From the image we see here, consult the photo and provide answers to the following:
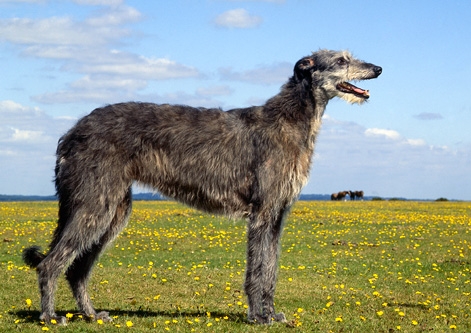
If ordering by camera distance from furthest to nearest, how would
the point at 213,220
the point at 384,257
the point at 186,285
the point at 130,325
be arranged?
1. the point at 213,220
2. the point at 384,257
3. the point at 186,285
4. the point at 130,325

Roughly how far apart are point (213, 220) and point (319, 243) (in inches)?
379

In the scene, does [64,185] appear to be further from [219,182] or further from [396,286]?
[396,286]

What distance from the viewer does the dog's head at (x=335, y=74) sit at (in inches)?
397

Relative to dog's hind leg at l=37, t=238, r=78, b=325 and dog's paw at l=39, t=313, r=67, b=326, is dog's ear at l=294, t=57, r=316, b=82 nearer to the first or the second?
dog's hind leg at l=37, t=238, r=78, b=325

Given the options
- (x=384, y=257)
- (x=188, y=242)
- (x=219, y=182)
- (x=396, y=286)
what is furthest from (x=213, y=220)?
(x=219, y=182)

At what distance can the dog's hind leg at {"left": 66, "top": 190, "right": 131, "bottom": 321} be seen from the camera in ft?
33.0

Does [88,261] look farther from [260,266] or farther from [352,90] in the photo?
[352,90]

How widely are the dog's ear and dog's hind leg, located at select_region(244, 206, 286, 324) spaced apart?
2.23m

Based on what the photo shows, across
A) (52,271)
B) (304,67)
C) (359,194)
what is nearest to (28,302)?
(52,271)

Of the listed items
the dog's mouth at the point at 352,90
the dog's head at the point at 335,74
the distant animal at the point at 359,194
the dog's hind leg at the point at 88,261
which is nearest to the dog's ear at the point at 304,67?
the dog's head at the point at 335,74

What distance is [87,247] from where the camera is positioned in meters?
9.59

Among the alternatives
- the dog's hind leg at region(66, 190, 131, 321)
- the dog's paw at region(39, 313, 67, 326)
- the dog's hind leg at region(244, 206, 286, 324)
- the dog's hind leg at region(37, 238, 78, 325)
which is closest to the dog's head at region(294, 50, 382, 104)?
the dog's hind leg at region(244, 206, 286, 324)

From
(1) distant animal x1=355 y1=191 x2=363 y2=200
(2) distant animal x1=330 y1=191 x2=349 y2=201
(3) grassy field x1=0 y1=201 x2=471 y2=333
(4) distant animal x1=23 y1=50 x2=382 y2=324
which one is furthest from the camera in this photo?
→ (1) distant animal x1=355 y1=191 x2=363 y2=200

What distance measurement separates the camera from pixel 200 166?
9859mm
